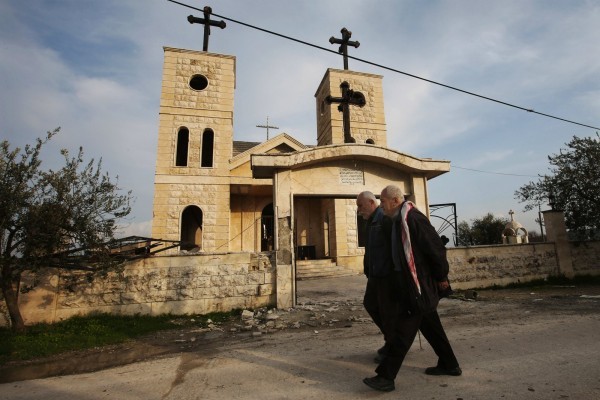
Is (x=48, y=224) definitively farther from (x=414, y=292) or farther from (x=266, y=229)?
(x=266, y=229)

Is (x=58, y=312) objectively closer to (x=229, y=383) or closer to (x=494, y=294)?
(x=229, y=383)

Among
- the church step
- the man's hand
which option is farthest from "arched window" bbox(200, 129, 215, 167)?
the man's hand

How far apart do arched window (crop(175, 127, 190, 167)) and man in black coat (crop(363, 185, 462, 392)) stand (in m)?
15.0

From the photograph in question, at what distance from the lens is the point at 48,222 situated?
5.93 metres

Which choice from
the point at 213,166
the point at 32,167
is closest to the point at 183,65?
the point at 213,166

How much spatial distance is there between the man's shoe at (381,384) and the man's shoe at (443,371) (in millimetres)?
544

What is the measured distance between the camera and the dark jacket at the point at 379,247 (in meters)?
3.54

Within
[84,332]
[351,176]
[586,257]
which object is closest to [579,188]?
[586,257]

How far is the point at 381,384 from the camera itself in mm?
2928

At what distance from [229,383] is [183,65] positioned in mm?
17008

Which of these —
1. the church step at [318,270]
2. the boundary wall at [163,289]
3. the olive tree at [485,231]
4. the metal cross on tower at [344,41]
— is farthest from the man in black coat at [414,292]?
the olive tree at [485,231]

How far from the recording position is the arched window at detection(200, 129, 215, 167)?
55.5 feet

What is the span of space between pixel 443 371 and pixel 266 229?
622 inches

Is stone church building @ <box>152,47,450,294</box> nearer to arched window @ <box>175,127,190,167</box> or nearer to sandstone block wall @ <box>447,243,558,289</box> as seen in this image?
arched window @ <box>175,127,190,167</box>
